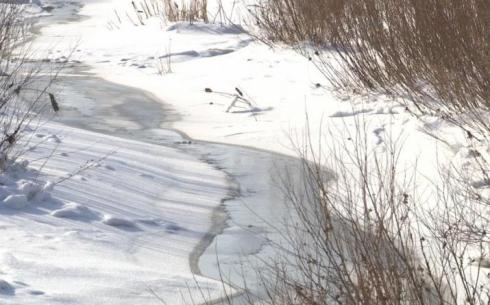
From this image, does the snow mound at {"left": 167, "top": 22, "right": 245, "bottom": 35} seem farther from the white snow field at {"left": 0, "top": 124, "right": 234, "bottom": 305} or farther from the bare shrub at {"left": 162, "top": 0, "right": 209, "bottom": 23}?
the white snow field at {"left": 0, "top": 124, "right": 234, "bottom": 305}

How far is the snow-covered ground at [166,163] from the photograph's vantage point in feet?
14.7

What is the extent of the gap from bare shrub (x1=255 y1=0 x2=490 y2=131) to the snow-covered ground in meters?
Result: 0.20

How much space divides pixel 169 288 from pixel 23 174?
5.81 feet

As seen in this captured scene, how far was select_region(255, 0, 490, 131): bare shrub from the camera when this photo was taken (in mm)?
6406

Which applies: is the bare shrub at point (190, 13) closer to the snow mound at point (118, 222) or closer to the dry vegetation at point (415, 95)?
the dry vegetation at point (415, 95)

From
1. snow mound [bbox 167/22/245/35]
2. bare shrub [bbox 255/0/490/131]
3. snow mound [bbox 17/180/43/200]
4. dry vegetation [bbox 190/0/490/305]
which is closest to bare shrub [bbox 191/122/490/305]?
dry vegetation [bbox 190/0/490/305]

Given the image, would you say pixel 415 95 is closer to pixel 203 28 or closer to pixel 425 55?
pixel 425 55

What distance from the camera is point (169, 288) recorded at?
4.40 meters

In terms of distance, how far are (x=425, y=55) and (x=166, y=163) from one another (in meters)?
2.18

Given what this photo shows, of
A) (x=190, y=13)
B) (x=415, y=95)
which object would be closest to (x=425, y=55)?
(x=415, y=95)

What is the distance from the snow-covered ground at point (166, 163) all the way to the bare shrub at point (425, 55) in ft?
0.66

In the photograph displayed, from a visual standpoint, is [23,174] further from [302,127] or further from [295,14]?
[295,14]

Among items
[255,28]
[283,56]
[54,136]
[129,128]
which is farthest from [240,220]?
[255,28]

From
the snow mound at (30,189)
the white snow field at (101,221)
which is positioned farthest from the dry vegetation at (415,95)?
the snow mound at (30,189)
